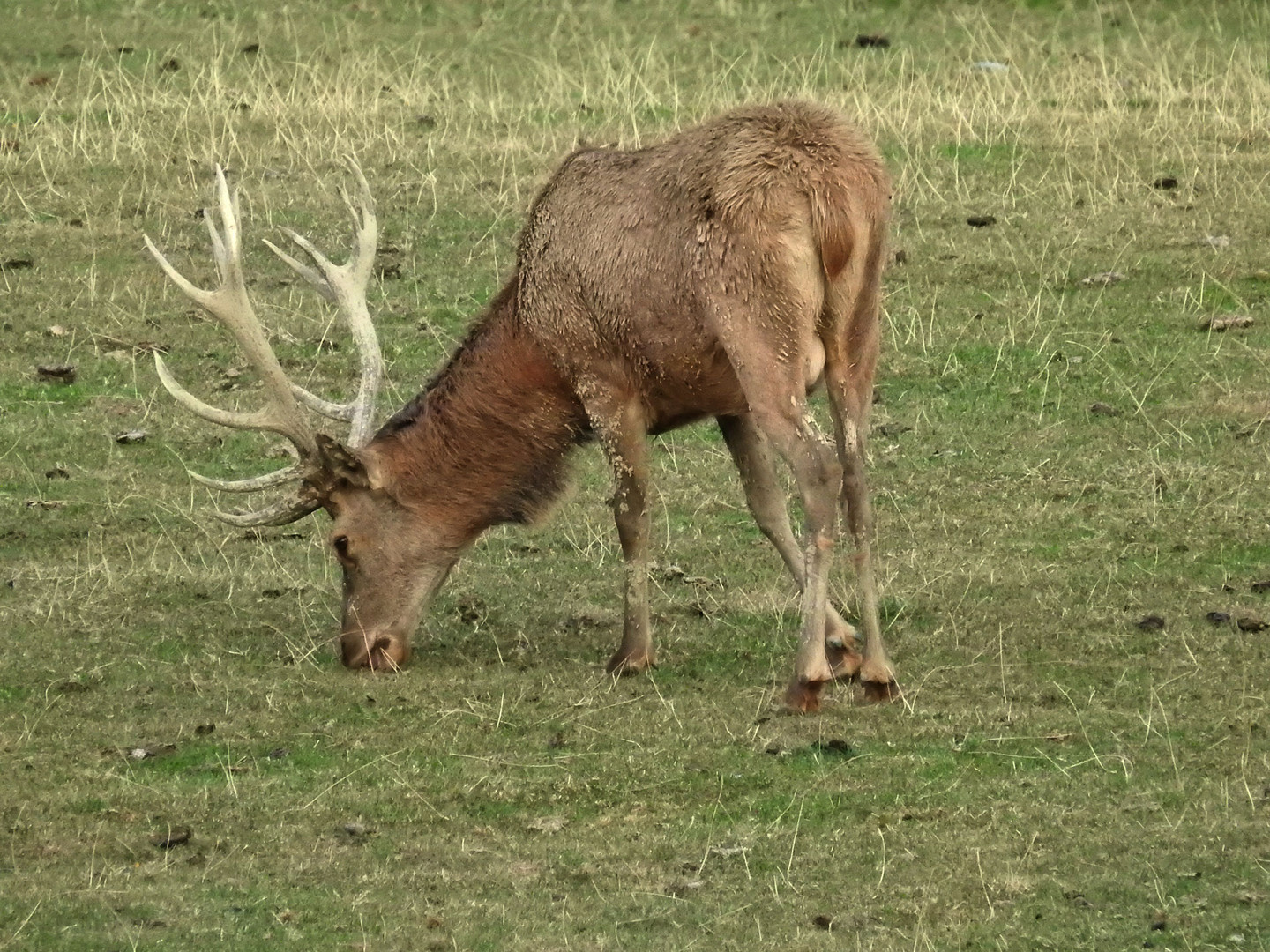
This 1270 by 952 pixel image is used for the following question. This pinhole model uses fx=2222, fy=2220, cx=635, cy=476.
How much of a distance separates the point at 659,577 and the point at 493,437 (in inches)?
47.2

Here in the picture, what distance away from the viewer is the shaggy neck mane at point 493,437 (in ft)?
28.9

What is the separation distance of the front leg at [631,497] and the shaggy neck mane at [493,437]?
0.91ft

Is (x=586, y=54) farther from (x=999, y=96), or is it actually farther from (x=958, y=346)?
(x=958, y=346)

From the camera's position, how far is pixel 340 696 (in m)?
8.37

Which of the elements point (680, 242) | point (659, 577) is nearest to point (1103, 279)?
point (659, 577)

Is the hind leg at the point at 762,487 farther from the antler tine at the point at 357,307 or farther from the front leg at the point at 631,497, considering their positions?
the antler tine at the point at 357,307

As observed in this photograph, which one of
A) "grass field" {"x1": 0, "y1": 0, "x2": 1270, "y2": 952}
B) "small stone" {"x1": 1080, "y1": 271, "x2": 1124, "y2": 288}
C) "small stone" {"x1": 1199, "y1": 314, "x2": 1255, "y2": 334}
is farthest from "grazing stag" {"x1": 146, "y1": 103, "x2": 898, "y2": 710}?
"small stone" {"x1": 1080, "y1": 271, "x2": 1124, "y2": 288}

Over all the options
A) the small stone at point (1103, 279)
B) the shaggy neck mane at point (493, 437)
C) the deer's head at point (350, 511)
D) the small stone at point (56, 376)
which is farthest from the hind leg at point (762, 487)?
the small stone at point (56, 376)

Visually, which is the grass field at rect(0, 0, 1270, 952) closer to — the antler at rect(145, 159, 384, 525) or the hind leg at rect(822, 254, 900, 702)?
the hind leg at rect(822, 254, 900, 702)

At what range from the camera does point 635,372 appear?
8.45 metres

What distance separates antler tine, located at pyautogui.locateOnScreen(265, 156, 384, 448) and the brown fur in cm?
14

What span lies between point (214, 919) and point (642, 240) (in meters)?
3.17

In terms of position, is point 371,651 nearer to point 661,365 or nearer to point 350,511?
point 350,511

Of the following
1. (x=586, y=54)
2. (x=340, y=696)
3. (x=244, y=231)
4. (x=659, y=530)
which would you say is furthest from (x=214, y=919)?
(x=586, y=54)
